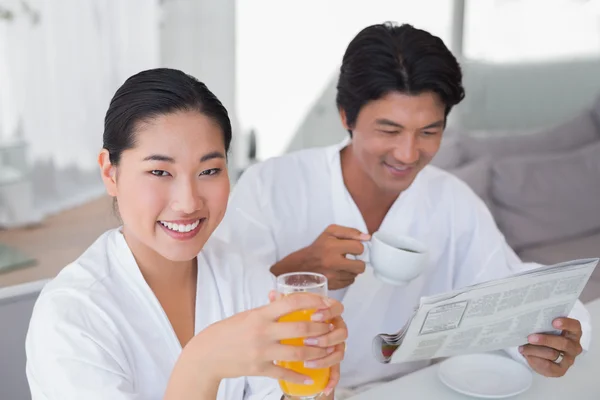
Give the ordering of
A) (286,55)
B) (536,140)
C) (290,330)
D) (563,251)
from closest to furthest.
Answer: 1. (290,330)
2. (563,251)
3. (536,140)
4. (286,55)

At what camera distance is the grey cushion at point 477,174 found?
110 inches

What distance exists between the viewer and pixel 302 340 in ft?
3.05

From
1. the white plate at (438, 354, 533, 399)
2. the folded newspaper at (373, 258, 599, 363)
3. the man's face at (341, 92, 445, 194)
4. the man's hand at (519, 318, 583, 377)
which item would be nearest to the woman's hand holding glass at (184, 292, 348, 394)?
the folded newspaper at (373, 258, 599, 363)

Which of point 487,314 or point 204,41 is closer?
point 487,314

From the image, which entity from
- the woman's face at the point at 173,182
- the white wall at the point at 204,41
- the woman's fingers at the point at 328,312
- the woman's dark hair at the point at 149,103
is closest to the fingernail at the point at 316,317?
the woman's fingers at the point at 328,312

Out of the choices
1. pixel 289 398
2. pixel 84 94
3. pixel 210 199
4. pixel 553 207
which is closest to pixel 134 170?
pixel 210 199

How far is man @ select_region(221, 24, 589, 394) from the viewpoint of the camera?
1.56 meters

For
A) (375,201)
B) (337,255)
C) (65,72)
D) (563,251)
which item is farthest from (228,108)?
(337,255)

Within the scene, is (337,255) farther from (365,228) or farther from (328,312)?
(328,312)

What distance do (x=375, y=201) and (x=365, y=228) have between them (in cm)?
8

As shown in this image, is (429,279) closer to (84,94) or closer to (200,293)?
(200,293)

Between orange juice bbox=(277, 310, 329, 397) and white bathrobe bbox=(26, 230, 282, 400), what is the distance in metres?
0.12

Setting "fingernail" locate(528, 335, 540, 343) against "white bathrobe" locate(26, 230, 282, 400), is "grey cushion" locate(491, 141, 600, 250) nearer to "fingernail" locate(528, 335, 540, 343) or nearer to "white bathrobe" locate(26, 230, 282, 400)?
"fingernail" locate(528, 335, 540, 343)

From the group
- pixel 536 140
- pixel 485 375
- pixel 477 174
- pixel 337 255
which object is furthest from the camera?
pixel 536 140
